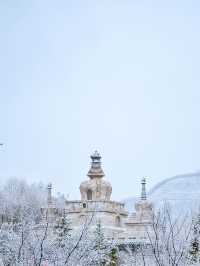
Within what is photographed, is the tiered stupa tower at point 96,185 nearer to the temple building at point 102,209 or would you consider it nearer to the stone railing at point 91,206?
the temple building at point 102,209

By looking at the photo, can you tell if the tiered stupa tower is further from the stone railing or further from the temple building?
the stone railing

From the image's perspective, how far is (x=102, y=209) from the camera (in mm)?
51781

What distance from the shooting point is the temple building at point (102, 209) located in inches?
2003

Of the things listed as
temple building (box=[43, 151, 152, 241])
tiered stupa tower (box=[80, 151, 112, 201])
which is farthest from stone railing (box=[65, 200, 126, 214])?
tiered stupa tower (box=[80, 151, 112, 201])

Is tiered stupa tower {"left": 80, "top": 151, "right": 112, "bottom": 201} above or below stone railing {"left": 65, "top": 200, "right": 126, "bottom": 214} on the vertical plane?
above

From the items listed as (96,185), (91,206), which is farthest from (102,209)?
(96,185)

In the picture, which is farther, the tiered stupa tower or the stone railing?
the tiered stupa tower

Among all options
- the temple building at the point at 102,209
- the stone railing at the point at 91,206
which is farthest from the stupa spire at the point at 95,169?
the stone railing at the point at 91,206

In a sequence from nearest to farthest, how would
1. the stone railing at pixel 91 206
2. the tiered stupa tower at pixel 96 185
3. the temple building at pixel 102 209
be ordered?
the temple building at pixel 102 209, the stone railing at pixel 91 206, the tiered stupa tower at pixel 96 185

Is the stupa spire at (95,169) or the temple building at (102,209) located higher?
the stupa spire at (95,169)

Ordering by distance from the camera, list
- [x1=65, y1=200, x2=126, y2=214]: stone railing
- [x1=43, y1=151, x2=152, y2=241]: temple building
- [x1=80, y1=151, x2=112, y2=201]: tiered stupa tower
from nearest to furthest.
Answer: [x1=43, y1=151, x2=152, y2=241]: temple building < [x1=65, y1=200, x2=126, y2=214]: stone railing < [x1=80, y1=151, x2=112, y2=201]: tiered stupa tower

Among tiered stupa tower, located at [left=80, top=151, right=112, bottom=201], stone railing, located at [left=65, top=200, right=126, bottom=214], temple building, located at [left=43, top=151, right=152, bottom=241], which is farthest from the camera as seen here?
tiered stupa tower, located at [left=80, top=151, right=112, bottom=201]

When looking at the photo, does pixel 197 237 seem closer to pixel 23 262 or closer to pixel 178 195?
pixel 23 262

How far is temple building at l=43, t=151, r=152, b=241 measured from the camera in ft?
167
